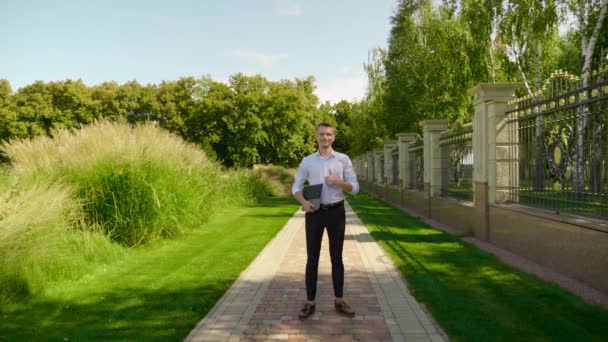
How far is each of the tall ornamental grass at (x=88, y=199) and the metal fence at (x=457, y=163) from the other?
6.03m

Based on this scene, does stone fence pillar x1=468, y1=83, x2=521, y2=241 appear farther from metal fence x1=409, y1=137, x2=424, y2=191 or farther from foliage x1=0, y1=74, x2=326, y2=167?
foliage x1=0, y1=74, x2=326, y2=167

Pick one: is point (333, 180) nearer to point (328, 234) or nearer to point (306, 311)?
point (328, 234)

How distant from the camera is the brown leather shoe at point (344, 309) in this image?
474 cm

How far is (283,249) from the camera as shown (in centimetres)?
891

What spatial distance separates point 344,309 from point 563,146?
4.59 metres

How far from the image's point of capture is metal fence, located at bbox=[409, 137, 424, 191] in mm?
16219

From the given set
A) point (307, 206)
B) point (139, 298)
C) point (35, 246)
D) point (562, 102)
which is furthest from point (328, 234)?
point (562, 102)

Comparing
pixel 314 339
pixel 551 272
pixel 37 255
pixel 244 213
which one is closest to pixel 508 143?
pixel 551 272

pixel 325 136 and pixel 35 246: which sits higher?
pixel 325 136

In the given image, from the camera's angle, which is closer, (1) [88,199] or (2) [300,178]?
(2) [300,178]

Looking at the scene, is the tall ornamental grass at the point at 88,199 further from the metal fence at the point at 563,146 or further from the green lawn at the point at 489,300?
the metal fence at the point at 563,146

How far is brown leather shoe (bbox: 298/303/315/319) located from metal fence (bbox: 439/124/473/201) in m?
7.07

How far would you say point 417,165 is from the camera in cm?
1688

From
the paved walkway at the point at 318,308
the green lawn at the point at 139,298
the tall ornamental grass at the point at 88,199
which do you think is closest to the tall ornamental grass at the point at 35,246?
the tall ornamental grass at the point at 88,199
